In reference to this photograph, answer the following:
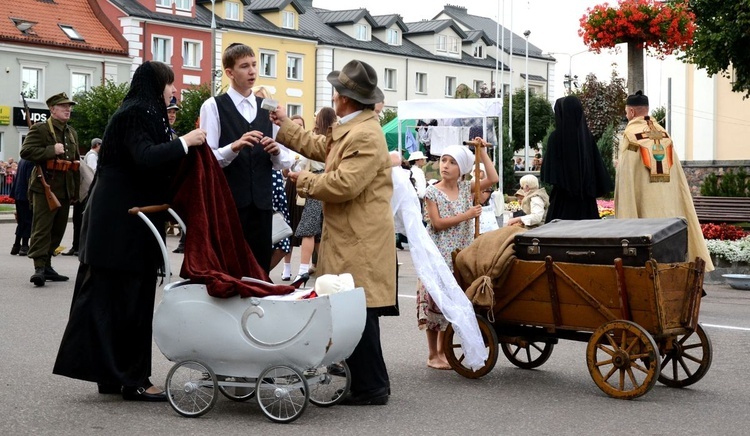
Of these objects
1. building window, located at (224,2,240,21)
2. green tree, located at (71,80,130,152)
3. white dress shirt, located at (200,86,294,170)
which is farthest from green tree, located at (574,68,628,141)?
white dress shirt, located at (200,86,294,170)

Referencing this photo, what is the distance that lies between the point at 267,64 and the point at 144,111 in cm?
6390

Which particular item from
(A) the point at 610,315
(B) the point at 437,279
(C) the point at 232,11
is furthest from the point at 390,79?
(A) the point at 610,315

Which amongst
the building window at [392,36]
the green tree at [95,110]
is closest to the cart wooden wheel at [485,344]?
the green tree at [95,110]

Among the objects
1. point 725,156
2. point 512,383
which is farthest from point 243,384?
point 725,156

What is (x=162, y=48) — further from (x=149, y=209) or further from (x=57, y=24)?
(x=149, y=209)

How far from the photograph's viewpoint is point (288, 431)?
596 cm

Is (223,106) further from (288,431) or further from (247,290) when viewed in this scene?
(288,431)

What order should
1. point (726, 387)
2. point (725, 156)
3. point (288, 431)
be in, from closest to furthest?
1. point (288, 431)
2. point (726, 387)
3. point (725, 156)

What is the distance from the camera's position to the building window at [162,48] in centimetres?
6194

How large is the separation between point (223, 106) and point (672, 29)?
13607 mm

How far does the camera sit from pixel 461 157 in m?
8.34

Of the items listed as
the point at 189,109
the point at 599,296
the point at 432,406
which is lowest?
the point at 432,406

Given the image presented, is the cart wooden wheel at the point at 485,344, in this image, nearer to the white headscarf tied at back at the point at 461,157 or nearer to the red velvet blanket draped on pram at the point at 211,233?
the white headscarf tied at back at the point at 461,157

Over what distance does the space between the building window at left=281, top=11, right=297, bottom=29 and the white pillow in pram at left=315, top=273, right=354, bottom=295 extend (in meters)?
66.1
